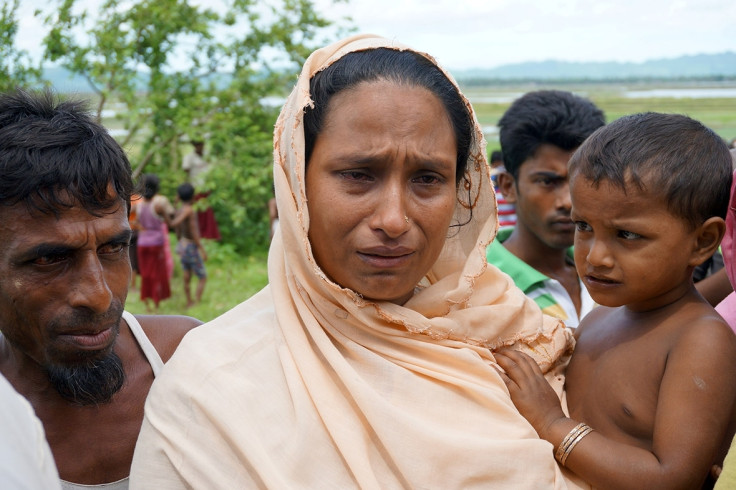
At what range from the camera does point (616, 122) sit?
8.33ft

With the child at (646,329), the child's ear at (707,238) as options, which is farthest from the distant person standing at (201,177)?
the child's ear at (707,238)

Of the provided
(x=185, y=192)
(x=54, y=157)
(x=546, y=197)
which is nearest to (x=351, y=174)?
(x=54, y=157)

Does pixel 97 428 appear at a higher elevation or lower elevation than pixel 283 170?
lower

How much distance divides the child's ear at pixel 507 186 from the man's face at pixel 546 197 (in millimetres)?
127

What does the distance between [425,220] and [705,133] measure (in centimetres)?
95

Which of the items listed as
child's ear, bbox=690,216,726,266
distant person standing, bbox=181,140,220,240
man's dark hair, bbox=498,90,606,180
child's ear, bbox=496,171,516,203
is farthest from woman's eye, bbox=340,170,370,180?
distant person standing, bbox=181,140,220,240

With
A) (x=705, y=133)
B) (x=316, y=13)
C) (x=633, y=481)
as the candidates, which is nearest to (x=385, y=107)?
(x=705, y=133)

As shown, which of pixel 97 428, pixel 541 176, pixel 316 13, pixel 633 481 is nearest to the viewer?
pixel 633 481

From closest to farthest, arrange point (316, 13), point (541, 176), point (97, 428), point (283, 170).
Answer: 1. point (283, 170)
2. point (97, 428)
3. point (541, 176)
4. point (316, 13)

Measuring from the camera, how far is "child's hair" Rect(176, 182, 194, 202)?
35.9ft

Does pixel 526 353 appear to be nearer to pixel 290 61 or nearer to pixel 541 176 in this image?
pixel 541 176

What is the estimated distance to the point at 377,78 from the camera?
2.22m

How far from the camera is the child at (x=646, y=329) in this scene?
7.02 feet

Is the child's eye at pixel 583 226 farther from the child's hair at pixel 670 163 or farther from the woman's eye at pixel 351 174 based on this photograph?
the woman's eye at pixel 351 174
